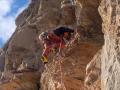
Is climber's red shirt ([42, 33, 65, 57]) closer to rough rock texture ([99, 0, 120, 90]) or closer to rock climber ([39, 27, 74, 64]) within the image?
rock climber ([39, 27, 74, 64])

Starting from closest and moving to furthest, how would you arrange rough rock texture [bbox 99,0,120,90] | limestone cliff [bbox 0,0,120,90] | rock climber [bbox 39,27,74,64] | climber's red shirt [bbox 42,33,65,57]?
rough rock texture [bbox 99,0,120,90] → limestone cliff [bbox 0,0,120,90] → rock climber [bbox 39,27,74,64] → climber's red shirt [bbox 42,33,65,57]

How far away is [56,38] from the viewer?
18281 mm

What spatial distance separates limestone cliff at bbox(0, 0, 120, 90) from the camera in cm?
1235

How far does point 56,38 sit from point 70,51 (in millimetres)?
866

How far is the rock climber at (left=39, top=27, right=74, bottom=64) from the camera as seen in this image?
17.9m

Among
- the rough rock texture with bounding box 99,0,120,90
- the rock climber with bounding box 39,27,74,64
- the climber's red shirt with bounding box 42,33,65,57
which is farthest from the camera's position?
the climber's red shirt with bounding box 42,33,65,57

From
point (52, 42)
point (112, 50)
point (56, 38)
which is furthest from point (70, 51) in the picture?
point (112, 50)

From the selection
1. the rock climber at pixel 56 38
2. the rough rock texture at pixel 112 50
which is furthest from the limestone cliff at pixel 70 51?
the rock climber at pixel 56 38

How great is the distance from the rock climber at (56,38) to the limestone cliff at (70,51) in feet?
1.39

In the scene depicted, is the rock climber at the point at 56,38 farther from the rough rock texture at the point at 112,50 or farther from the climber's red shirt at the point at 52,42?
the rough rock texture at the point at 112,50

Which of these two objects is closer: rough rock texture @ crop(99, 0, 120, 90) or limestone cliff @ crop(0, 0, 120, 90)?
rough rock texture @ crop(99, 0, 120, 90)

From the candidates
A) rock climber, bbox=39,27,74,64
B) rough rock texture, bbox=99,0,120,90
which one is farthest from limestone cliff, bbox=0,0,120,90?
rock climber, bbox=39,27,74,64

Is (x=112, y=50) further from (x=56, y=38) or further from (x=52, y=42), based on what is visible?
(x=52, y=42)

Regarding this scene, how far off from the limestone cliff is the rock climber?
42 centimetres
